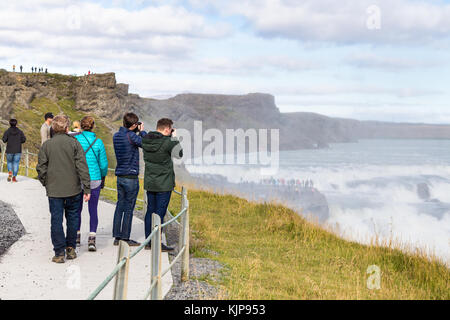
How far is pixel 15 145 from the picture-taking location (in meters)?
14.7

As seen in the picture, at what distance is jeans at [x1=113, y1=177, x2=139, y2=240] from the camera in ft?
24.1

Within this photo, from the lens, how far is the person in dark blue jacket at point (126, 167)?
7.19 metres

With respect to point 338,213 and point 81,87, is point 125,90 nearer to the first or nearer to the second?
point 81,87

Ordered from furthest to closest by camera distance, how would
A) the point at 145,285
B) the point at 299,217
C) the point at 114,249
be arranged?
the point at 299,217, the point at 114,249, the point at 145,285

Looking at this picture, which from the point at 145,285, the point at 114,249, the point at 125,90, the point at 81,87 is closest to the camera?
the point at 145,285

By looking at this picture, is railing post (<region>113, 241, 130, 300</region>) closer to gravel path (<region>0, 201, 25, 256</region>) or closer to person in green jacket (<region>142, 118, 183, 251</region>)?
person in green jacket (<region>142, 118, 183, 251</region>)

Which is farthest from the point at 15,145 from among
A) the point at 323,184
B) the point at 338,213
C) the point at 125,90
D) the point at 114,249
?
the point at 323,184

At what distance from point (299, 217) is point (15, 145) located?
8.74m

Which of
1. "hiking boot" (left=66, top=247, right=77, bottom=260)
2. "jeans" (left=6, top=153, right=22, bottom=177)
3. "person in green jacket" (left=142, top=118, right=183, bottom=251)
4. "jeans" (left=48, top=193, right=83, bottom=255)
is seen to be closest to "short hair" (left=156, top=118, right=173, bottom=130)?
"person in green jacket" (left=142, top=118, right=183, bottom=251)

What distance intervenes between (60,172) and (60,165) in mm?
94

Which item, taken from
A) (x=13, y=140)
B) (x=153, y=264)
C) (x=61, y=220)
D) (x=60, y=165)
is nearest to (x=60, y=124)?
(x=60, y=165)

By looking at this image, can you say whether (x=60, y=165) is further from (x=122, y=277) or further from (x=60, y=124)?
(x=122, y=277)

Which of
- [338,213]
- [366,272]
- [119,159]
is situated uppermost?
[119,159]

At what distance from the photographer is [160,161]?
7.14 meters
